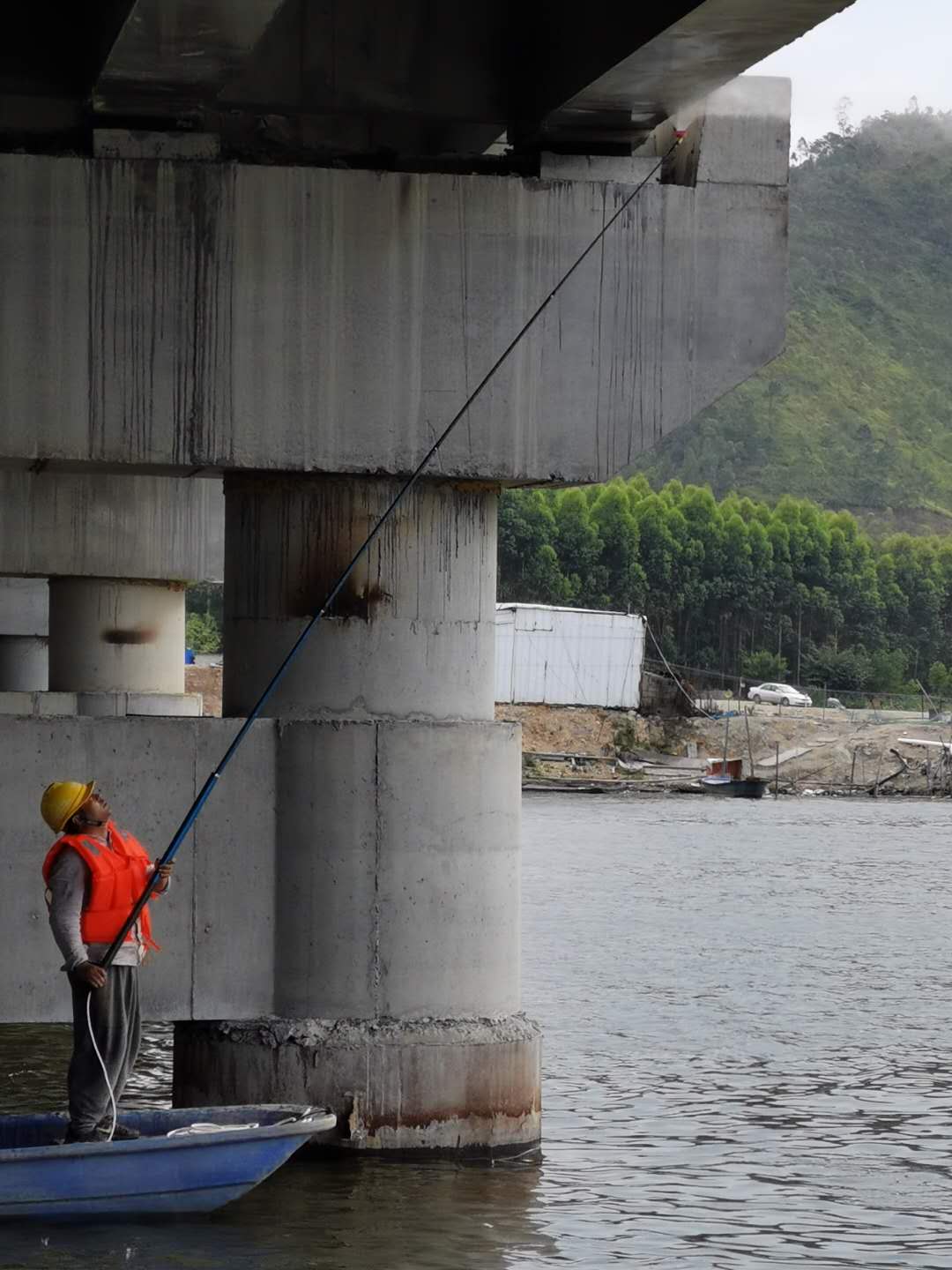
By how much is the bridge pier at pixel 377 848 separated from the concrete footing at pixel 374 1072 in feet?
0.04

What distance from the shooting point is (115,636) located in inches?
1032

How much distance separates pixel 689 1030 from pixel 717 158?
12.6m

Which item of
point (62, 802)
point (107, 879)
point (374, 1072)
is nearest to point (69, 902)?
point (107, 879)

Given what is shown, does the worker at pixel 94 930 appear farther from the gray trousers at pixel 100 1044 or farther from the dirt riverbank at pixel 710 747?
the dirt riverbank at pixel 710 747

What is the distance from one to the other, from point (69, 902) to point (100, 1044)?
30.6 inches

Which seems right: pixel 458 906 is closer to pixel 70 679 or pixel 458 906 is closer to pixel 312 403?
pixel 312 403

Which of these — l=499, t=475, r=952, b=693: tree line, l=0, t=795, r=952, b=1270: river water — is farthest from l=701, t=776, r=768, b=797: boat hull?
l=0, t=795, r=952, b=1270: river water

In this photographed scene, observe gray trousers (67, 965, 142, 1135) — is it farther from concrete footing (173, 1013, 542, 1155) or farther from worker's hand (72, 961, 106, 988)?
concrete footing (173, 1013, 542, 1155)

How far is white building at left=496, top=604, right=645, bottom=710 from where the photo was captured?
113 meters

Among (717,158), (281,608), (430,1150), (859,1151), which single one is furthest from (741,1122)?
(717,158)

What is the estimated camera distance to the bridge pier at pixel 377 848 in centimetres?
1238

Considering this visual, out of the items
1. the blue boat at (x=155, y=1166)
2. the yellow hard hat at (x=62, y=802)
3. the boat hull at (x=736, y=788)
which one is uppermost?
the yellow hard hat at (x=62, y=802)

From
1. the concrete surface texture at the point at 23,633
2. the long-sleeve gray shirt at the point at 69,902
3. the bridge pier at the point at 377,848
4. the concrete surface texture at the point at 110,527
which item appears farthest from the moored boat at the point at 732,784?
the long-sleeve gray shirt at the point at 69,902

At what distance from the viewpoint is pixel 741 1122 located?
16.4 meters
